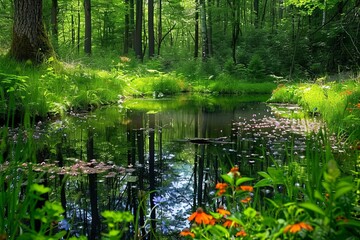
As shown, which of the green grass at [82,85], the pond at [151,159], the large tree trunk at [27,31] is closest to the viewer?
the pond at [151,159]

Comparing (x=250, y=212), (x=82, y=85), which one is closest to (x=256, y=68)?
(x=82, y=85)

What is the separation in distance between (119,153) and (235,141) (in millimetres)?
1706

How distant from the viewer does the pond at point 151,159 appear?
2.81 m

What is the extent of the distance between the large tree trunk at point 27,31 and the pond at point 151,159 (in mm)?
1573

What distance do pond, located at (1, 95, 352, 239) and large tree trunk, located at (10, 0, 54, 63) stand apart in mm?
1573

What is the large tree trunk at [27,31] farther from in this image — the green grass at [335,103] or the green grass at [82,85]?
the green grass at [335,103]

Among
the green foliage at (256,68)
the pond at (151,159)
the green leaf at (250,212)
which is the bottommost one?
the pond at (151,159)

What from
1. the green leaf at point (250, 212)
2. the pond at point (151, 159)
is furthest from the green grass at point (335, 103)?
the green leaf at point (250, 212)

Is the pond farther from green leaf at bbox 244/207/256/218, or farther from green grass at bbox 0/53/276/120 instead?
green leaf at bbox 244/207/256/218

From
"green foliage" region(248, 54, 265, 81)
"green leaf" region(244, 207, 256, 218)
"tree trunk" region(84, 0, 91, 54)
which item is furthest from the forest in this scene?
"green foliage" region(248, 54, 265, 81)

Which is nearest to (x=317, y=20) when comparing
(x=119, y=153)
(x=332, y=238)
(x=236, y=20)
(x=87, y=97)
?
(x=236, y=20)

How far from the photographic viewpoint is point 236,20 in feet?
65.7

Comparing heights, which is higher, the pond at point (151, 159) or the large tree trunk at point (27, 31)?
the large tree trunk at point (27, 31)

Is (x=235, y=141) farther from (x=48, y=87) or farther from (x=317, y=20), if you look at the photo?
A: (x=317, y=20)
